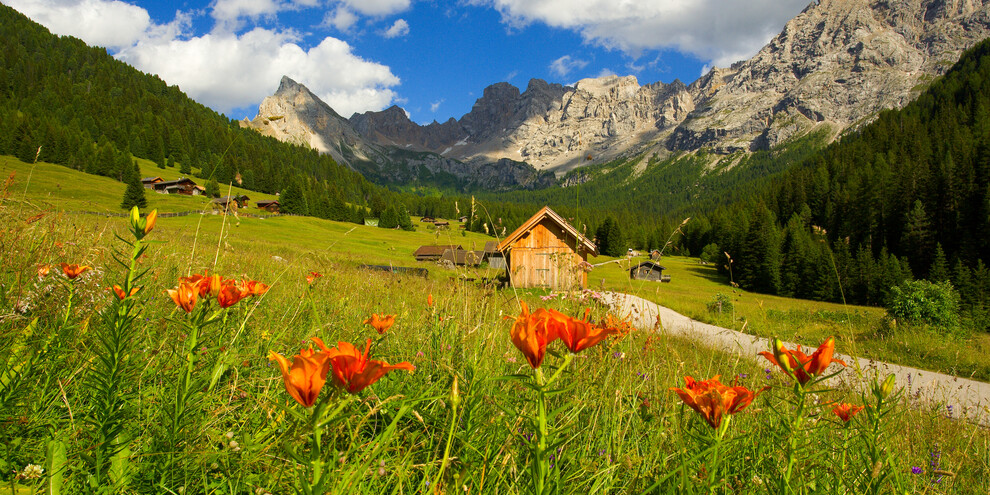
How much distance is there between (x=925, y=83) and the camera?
16812 centimetres

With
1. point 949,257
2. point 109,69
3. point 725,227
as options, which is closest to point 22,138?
point 109,69

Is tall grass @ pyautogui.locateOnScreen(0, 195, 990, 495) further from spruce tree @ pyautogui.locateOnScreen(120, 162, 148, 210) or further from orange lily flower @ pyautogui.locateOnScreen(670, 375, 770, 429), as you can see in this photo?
spruce tree @ pyautogui.locateOnScreen(120, 162, 148, 210)

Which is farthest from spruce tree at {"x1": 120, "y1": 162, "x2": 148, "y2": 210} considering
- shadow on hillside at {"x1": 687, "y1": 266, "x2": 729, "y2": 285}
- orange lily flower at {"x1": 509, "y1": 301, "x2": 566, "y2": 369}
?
shadow on hillside at {"x1": 687, "y1": 266, "x2": 729, "y2": 285}

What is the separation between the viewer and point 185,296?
4.60 ft

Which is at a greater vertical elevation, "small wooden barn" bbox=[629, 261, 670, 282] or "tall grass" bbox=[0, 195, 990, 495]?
"small wooden barn" bbox=[629, 261, 670, 282]

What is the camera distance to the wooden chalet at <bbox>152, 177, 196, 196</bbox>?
233 feet

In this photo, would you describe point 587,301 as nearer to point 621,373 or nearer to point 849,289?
point 621,373

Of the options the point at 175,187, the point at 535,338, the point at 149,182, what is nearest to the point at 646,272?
the point at 535,338

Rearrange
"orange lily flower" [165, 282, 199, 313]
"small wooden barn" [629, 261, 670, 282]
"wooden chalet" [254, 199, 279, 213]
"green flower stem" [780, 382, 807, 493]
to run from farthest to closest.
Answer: "wooden chalet" [254, 199, 279, 213], "small wooden barn" [629, 261, 670, 282], "orange lily flower" [165, 282, 199, 313], "green flower stem" [780, 382, 807, 493]

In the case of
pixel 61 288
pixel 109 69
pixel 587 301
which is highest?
pixel 109 69

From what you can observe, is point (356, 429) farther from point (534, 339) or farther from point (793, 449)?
point (793, 449)

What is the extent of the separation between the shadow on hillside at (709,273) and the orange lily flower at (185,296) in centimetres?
5251

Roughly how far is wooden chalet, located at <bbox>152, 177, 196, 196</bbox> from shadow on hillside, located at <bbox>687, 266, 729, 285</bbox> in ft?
281

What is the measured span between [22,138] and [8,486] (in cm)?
9068
